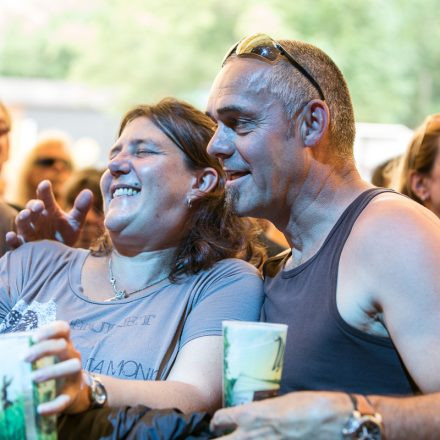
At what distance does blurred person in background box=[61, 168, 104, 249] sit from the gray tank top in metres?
2.18

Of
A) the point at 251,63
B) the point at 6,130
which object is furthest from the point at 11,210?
the point at 251,63

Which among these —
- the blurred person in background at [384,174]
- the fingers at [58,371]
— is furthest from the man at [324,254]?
the blurred person in background at [384,174]

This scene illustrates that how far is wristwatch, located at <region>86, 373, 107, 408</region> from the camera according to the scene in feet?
5.40

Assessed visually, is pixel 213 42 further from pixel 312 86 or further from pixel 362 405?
pixel 362 405

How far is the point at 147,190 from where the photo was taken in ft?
7.73

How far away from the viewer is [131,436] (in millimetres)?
1542

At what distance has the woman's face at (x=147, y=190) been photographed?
2.35 m

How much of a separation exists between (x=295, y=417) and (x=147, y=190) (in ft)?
3.56

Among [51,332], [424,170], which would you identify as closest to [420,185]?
[424,170]

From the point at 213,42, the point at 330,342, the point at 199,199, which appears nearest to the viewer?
the point at 330,342

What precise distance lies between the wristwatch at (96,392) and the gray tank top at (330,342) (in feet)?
1.46

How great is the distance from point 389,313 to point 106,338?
0.80m

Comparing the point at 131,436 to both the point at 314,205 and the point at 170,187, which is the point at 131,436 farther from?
the point at 170,187

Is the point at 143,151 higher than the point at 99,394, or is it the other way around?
the point at 143,151
